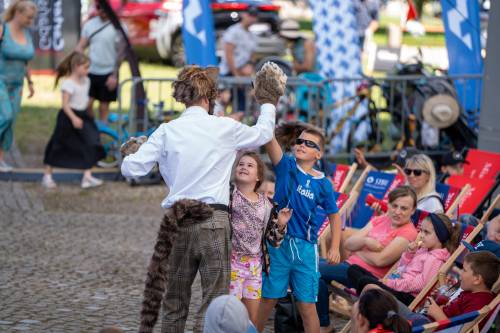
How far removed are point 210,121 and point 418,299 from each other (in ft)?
6.12

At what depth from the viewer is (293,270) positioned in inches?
242

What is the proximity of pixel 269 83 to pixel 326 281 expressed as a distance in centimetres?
188

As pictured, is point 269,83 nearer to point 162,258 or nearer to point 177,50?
point 162,258

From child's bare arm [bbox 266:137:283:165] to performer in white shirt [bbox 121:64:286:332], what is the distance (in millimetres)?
189

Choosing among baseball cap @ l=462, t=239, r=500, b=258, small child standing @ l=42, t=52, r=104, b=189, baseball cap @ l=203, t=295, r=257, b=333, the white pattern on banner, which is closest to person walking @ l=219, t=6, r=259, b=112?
the white pattern on banner

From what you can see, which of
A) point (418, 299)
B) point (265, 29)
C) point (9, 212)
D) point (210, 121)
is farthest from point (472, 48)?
point (265, 29)

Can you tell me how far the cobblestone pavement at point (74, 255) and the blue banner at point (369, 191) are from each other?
1.40m

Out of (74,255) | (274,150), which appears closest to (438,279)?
(274,150)

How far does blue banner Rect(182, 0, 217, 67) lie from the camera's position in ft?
39.7

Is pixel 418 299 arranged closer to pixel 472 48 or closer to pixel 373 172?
pixel 373 172

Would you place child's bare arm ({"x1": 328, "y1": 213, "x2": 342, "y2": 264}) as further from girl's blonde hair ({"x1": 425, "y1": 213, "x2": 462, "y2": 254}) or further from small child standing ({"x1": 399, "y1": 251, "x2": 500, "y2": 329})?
girl's blonde hair ({"x1": 425, "y1": 213, "x2": 462, "y2": 254})

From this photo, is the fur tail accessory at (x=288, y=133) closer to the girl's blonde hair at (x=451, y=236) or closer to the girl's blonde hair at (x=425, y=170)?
the girl's blonde hair at (x=451, y=236)

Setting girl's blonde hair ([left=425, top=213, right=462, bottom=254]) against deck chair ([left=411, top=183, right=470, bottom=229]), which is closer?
girl's blonde hair ([left=425, top=213, right=462, bottom=254])

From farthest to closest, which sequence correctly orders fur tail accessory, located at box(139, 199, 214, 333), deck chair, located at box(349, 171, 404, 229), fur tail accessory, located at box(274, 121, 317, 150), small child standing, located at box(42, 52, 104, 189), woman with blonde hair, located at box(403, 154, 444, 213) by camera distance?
small child standing, located at box(42, 52, 104, 189)
deck chair, located at box(349, 171, 404, 229)
woman with blonde hair, located at box(403, 154, 444, 213)
fur tail accessory, located at box(274, 121, 317, 150)
fur tail accessory, located at box(139, 199, 214, 333)
